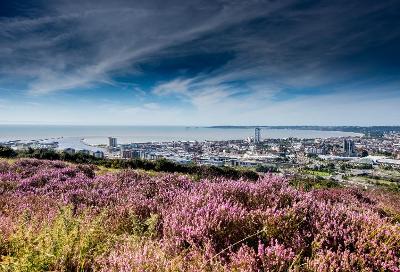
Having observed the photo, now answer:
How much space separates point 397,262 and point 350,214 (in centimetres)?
109

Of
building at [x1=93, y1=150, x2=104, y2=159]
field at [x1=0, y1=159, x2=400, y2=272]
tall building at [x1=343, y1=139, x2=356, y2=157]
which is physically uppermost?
field at [x1=0, y1=159, x2=400, y2=272]

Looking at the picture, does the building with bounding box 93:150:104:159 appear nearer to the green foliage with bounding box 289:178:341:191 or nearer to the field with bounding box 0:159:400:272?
the green foliage with bounding box 289:178:341:191

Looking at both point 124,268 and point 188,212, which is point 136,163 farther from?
point 124,268

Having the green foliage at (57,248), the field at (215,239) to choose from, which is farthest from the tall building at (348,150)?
the green foliage at (57,248)

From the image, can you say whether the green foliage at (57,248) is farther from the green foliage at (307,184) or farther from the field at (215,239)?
the green foliage at (307,184)

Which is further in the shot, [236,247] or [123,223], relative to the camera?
[123,223]

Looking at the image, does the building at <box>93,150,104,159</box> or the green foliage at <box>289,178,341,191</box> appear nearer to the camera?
the green foliage at <box>289,178,341,191</box>

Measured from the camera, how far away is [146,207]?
5441mm

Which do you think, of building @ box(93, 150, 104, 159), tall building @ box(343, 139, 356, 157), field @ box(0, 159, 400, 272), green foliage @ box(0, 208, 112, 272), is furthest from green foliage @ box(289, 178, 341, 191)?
tall building @ box(343, 139, 356, 157)

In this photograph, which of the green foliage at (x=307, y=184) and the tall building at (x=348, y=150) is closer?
the green foliage at (x=307, y=184)

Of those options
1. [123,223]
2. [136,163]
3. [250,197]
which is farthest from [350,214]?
[136,163]

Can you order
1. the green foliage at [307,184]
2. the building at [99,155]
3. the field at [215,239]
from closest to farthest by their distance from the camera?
the field at [215,239]
the green foliage at [307,184]
the building at [99,155]

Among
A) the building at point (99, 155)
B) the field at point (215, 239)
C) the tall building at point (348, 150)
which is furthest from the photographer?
the tall building at point (348, 150)

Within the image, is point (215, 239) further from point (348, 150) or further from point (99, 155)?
point (348, 150)
